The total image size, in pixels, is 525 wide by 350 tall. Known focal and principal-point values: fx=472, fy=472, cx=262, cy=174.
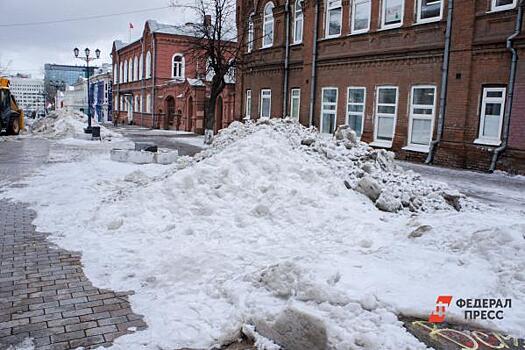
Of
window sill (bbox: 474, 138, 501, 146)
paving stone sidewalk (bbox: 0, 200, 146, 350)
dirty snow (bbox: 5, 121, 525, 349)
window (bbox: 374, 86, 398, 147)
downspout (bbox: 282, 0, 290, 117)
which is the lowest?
paving stone sidewalk (bbox: 0, 200, 146, 350)

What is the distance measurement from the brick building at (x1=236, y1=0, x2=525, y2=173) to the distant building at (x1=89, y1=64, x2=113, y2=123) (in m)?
41.7

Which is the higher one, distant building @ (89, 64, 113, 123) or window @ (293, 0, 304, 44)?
window @ (293, 0, 304, 44)

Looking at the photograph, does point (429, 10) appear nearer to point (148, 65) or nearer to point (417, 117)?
point (417, 117)

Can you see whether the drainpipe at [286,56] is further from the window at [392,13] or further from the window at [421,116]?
the window at [421,116]

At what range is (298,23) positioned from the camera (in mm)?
22875

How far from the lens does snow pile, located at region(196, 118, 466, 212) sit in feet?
26.0

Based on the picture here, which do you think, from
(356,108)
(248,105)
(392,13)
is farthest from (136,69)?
(392,13)

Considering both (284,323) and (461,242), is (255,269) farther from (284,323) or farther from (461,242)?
(461,242)

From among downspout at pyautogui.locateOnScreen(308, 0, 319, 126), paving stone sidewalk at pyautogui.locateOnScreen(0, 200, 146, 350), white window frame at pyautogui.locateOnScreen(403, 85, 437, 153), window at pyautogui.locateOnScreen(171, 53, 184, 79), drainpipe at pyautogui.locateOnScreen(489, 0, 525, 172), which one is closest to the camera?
paving stone sidewalk at pyautogui.locateOnScreen(0, 200, 146, 350)

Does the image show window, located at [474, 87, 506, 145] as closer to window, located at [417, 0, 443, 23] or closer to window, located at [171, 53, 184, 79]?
window, located at [417, 0, 443, 23]

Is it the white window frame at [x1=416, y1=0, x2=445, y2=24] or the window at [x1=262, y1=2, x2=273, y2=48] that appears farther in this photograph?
the window at [x1=262, y1=2, x2=273, y2=48]

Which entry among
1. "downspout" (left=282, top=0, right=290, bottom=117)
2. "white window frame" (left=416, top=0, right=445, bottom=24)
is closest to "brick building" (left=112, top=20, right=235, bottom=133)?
"downspout" (left=282, top=0, right=290, bottom=117)

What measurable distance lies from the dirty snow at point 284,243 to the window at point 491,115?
6472 mm

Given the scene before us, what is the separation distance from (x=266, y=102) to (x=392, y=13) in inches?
364
